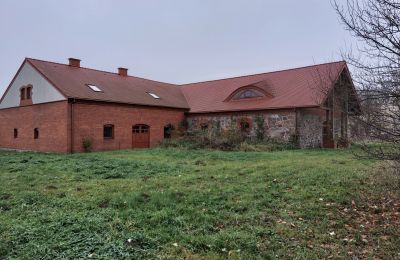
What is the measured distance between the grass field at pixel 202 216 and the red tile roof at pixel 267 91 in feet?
39.2

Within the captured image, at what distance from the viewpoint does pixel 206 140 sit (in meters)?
20.0

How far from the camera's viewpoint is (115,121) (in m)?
21.6

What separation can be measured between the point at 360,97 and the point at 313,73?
18.9m

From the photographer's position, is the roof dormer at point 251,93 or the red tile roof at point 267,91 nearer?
the red tile roof at point 267,91

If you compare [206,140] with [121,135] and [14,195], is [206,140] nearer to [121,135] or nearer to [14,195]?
[121,135]

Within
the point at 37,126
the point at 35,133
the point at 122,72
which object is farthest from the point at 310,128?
the point at 35,133

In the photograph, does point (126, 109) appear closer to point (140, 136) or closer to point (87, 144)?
point (140, 136)

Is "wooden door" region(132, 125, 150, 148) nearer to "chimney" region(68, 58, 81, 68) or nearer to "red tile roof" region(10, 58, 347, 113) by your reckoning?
"red tile roof" region(10, 58, 347, 113)

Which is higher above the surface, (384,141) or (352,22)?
(352,22)

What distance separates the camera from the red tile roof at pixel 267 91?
2105 cm

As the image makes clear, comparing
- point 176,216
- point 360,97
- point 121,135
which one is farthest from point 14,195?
point 121,135

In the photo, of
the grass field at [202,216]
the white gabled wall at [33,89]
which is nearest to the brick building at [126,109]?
the white gabled wall at [33,89]

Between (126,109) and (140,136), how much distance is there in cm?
220

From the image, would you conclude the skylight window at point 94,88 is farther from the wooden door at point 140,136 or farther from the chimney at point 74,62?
the chimney at point 74,62
